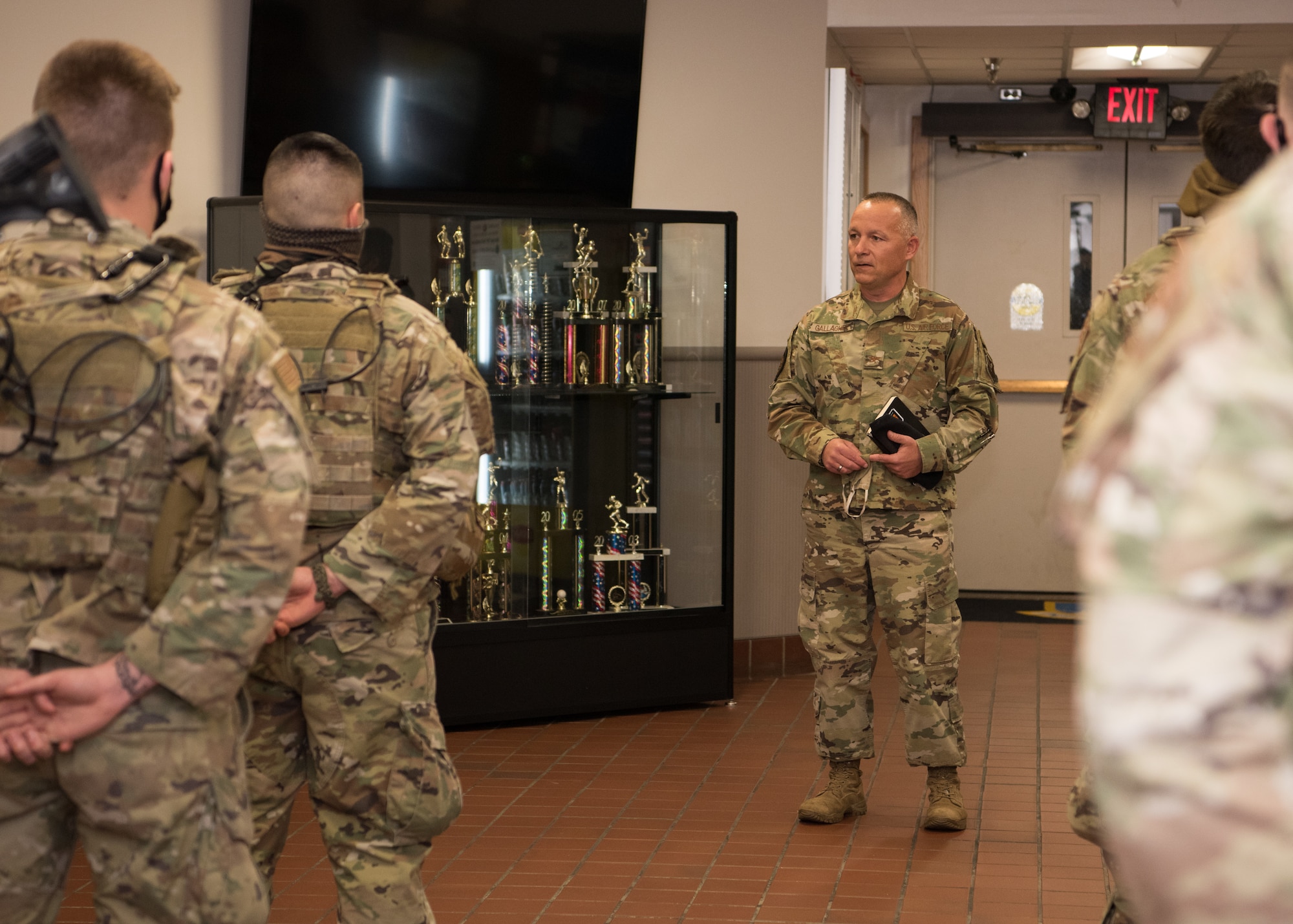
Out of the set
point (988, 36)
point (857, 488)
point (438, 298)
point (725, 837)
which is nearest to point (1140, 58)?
point (988, 36)

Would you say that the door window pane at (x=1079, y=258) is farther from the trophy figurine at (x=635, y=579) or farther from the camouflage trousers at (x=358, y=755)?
the camouflage trousers at (x=358, y=755)

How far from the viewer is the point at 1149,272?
2355 millimetres

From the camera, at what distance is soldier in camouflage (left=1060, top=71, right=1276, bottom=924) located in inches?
89.7

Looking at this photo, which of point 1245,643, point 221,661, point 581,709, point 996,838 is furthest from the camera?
point 581,709

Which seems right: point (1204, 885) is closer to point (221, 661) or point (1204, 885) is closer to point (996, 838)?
point (221, 661)

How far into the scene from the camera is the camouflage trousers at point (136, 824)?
70.9 inches

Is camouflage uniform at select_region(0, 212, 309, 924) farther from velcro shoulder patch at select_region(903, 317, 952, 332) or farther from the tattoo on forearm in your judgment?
velcro shoulder patch at select_region(903, 317, 952, 332)

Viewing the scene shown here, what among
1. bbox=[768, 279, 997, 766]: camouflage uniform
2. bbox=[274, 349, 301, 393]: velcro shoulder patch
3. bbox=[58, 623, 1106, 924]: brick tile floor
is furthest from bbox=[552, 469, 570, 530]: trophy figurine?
bbox=[274, 349, 301, 393]: velcro shoulder patch

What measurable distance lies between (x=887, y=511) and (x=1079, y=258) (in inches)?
205

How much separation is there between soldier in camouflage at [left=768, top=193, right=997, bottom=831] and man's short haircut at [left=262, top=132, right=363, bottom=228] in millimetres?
2082

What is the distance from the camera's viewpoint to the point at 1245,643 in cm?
77

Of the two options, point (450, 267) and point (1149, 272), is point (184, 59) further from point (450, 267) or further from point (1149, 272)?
point (1149, 272)

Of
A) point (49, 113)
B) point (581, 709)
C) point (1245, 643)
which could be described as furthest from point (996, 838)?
point (1245, 643)

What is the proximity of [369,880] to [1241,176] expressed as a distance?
6.37ft
